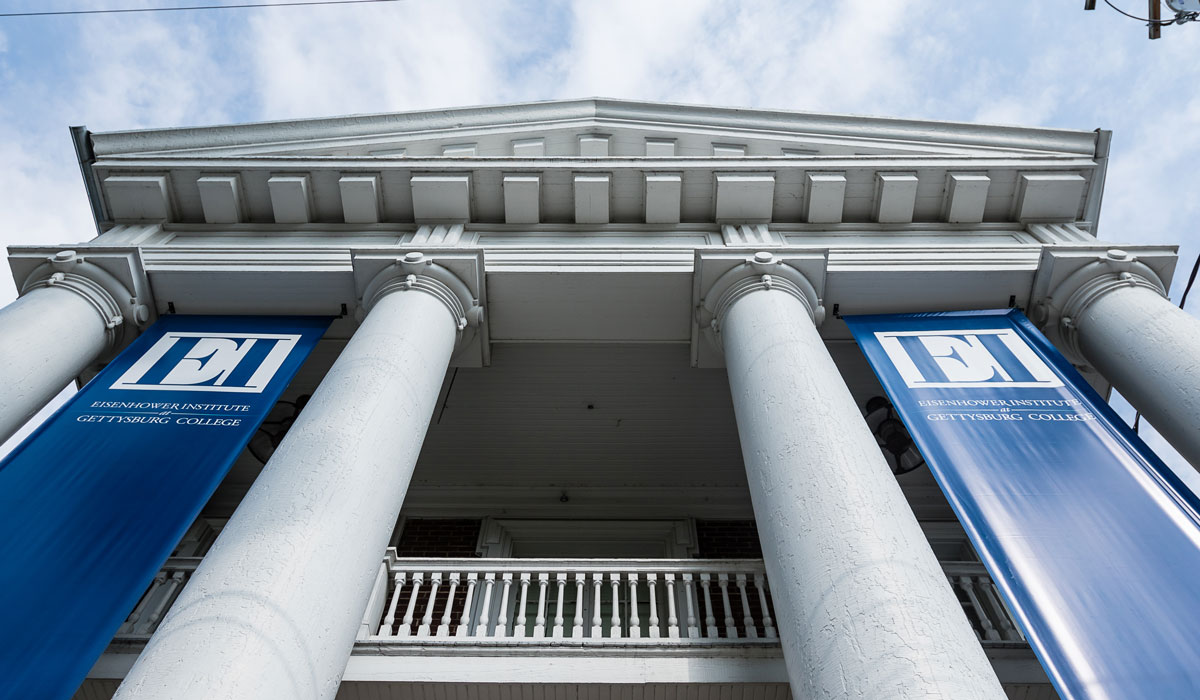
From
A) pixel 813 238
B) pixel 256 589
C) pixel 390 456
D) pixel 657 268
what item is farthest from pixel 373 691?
pixel 813 238

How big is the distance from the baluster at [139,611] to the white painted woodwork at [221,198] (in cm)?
415

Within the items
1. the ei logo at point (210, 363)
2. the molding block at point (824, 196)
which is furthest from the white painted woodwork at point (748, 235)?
the ei logo at point (210, 363)

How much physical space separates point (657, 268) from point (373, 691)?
16.2ft

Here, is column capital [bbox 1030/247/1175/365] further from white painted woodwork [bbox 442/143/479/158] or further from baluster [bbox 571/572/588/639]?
white painted woodwork [bbox 442/143/479/158]

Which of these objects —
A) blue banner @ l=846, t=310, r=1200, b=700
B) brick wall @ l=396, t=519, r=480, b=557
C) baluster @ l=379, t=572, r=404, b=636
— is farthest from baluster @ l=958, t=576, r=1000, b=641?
brick wall @ l=396, t=519, r=480, b=557

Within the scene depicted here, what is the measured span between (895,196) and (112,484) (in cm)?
830

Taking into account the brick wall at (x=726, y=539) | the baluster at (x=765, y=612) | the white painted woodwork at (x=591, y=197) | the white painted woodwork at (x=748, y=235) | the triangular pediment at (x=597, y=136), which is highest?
the triangular pediment at (x=597, y=136)

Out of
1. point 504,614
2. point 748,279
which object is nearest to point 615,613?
point 504,614

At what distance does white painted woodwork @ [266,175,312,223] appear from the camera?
909 centimetres

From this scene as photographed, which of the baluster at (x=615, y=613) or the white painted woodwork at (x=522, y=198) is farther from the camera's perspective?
the white painted woodwork at (x=522, y=198)

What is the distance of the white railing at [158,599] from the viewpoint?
7.45 m

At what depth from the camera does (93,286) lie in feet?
25.7

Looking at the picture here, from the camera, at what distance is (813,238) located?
8930 mm

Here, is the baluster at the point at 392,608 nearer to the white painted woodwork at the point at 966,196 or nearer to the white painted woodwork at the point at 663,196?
the white painted woodwork at the point at 663,196
